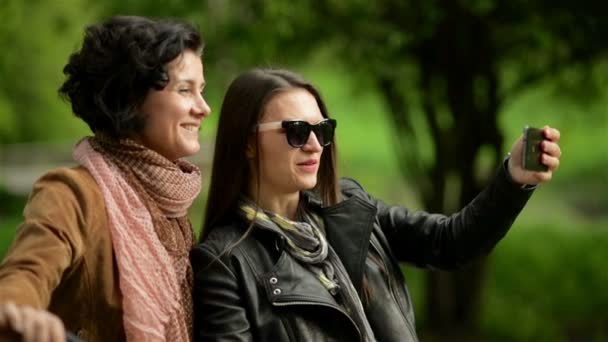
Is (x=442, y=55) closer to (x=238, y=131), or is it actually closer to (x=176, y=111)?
(x=238, y=131)

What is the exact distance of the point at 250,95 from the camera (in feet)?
9.96

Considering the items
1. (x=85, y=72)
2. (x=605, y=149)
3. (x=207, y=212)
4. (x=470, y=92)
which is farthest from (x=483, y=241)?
(x=605, y=149)

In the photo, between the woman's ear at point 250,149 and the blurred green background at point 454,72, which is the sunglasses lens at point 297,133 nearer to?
the woman's ear at point 250,149

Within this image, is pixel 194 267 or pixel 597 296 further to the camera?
pixel 597 296

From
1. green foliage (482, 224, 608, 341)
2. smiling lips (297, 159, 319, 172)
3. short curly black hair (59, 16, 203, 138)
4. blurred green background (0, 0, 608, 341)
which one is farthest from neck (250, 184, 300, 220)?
green foliage (482, 224, 608, 341)

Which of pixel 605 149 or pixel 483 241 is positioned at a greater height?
pixel 483 241

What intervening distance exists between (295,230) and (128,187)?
553 millimetres

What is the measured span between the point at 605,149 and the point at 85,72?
1589cm

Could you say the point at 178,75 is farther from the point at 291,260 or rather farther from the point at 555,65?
the point at 555,65

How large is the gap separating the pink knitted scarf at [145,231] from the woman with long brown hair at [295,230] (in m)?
0.17

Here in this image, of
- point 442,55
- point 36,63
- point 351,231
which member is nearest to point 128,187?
point 351,231

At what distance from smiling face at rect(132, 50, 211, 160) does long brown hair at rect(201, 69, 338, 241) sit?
20cm

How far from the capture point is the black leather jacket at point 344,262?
288 cm

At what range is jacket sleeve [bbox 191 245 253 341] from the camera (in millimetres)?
2850
